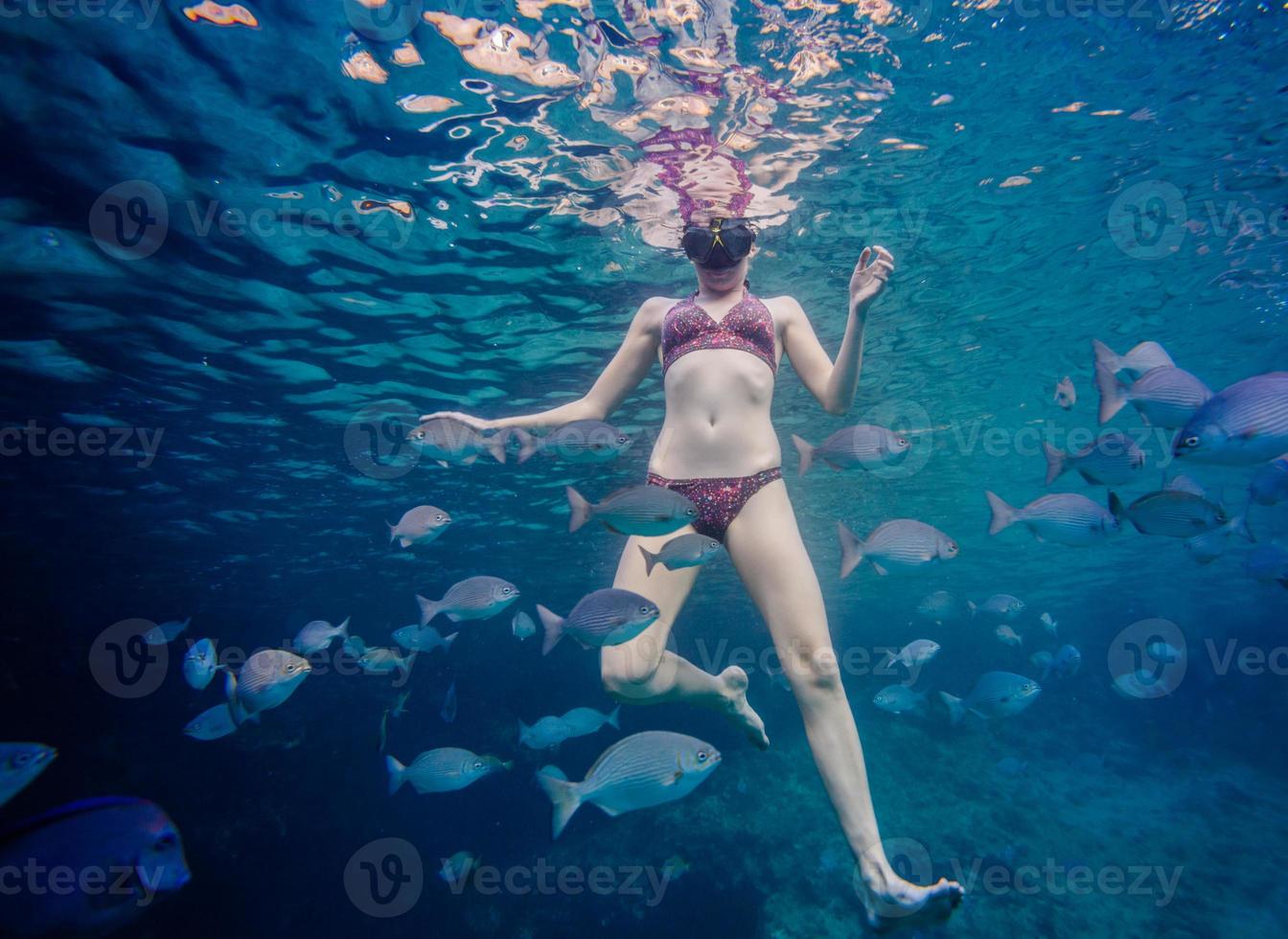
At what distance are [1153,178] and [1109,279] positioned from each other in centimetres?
294

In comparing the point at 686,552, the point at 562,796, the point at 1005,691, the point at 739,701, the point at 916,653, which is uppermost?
the point at 686,552

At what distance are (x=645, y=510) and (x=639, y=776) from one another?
2.46 meters

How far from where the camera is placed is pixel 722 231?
186 inches

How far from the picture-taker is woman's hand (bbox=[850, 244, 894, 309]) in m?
3.78

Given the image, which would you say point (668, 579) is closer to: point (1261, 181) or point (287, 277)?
point (287, 277)

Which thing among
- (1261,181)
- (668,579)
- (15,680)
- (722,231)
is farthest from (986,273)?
(15,680)

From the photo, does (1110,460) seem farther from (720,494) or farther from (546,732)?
(546,732)

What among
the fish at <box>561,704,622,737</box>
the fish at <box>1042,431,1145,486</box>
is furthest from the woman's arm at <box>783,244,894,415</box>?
the fish at <box>561,704,622,737</box>

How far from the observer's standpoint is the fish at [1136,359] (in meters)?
5.24

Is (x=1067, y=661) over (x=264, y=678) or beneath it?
beneath

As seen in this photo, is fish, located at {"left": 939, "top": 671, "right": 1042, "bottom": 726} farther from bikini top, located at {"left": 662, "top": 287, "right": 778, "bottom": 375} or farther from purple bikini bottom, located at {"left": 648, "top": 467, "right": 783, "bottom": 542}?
bikini top, located at {"left": 662, "top": 287, "right": 778, "bottom": 375}

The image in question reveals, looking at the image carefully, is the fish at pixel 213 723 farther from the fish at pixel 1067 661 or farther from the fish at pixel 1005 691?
the fish at pixel 1067 661

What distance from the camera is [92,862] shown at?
306 cm

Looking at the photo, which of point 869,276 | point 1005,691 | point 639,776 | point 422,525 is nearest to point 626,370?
point 869,276
